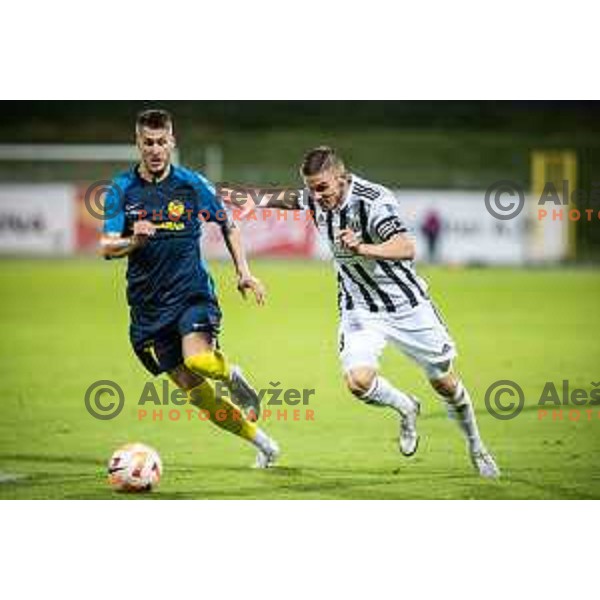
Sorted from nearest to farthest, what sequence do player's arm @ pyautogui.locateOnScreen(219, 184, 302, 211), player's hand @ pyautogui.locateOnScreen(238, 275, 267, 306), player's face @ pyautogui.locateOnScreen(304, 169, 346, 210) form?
player's hand @ pyautogui.locateOnScreen(238, 275, 267, 306), player's face @ pyautogui.locateOnScreen(304, 169, 346, 210), player's arm @ pyautogui.locateOnScreen(219, 184, 302, 211)

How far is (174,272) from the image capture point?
19.8 ft

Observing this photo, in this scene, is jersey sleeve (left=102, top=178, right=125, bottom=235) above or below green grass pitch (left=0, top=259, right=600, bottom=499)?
above

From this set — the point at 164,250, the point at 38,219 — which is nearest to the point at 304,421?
the point at 164,250

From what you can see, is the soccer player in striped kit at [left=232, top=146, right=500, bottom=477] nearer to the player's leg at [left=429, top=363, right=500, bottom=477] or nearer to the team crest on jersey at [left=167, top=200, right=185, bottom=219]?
the player's leg at [left=429, top=363, right=500, bottom=477]

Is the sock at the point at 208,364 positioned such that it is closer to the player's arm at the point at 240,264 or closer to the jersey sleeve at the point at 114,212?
the player's arm at the point at 240,264

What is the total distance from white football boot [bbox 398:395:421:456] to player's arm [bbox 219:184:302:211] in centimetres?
113

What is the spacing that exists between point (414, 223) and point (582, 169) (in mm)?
3913

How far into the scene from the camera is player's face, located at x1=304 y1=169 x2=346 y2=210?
5.84 m

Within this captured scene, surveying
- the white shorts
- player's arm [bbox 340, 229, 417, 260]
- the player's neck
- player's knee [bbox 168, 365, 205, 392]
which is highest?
the player's neck

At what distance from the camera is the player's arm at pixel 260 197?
243 inches

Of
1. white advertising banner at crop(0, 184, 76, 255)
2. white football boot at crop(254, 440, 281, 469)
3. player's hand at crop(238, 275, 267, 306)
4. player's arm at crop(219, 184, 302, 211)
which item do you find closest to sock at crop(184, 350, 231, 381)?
player's hand at crop(238, 275, 267, 306)

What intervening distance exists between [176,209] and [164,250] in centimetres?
21

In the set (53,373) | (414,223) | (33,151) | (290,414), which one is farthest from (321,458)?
(33,151)

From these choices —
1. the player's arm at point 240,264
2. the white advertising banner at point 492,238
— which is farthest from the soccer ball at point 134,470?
the white advertising banner at point 492,238
